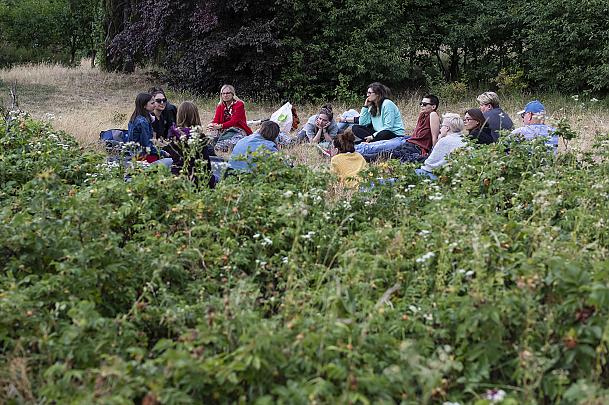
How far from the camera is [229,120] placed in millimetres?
11281

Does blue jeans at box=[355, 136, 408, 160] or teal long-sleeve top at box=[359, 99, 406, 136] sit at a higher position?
teal long-sleeve top at box=[359, 99, 406, 136]

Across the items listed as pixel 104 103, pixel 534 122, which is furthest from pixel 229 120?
pixel 104 103

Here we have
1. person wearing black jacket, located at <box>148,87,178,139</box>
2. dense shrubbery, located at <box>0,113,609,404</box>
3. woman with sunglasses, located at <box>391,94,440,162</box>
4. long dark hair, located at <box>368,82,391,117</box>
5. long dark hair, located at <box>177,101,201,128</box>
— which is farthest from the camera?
long dark hair, located at <box>368,82,391,117</box>

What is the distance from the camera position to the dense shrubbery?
3.21m

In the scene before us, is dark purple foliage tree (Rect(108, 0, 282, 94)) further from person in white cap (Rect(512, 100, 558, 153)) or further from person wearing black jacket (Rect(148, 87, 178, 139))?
person in white cap (Rect(512, 100, 558, 153))

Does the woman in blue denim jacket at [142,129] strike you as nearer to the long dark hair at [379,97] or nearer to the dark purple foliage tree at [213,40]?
the long dark hair at [379,97]

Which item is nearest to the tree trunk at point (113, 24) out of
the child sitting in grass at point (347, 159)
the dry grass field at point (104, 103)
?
the dry grass field at point (104, 103)

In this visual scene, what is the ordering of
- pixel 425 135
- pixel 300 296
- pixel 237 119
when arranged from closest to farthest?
pixel 300 296
pixel 425 135
pixel 237 119

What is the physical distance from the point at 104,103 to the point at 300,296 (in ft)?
48.3

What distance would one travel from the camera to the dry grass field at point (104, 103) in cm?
1255

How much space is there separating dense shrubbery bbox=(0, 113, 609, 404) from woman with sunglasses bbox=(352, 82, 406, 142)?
488 cm

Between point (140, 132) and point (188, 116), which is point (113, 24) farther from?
point (188, 116)

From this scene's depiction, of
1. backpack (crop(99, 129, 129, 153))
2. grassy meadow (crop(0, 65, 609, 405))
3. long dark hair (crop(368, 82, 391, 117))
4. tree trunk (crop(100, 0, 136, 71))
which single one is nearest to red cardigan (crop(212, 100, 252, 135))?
backpack (crop(99, 129, 129, 153))

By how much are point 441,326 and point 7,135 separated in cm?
548
